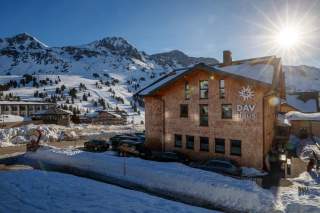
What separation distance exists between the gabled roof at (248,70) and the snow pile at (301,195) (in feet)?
25.7

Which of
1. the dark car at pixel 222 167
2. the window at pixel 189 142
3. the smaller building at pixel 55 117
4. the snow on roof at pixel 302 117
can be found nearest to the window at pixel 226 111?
the window at pixel 189 142

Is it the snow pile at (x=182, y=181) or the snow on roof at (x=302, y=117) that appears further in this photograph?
the snow on roof at (x=302, y=117)

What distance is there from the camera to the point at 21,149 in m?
35.8

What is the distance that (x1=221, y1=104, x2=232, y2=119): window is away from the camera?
84.2ft

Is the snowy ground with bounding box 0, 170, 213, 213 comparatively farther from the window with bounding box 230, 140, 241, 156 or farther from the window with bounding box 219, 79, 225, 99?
the window with bounding box 219, 79, 225, 99

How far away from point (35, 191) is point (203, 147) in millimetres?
15945

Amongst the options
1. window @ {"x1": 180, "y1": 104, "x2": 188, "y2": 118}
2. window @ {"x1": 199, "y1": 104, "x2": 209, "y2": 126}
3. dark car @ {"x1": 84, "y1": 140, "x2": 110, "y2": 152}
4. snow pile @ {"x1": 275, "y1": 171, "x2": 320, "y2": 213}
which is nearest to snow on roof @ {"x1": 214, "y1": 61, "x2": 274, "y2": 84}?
window @ {"x1": 199, "y1": 104, "x2": 209, "y2": 126}

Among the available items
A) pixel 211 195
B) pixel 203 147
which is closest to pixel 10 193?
pixel 211 195

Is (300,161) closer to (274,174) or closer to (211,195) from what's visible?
(274,174)

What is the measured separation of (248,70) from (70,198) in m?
20.0

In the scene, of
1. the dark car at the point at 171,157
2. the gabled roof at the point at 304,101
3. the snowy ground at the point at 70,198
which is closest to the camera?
the snowy ground at the point at 70,198

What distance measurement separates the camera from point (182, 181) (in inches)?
733

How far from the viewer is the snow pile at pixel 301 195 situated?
1396 centimetres

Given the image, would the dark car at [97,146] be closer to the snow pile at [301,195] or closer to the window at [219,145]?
the window at [219,145]
